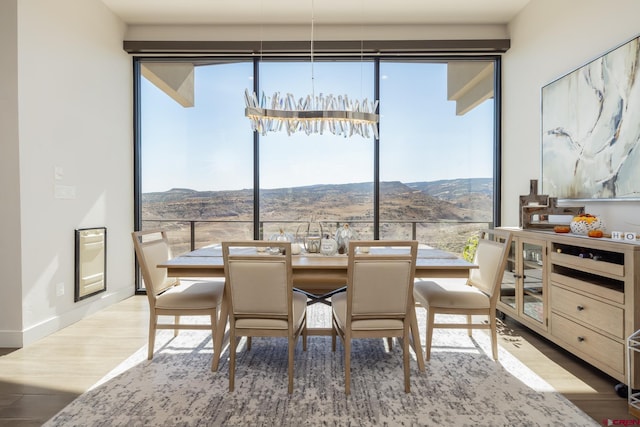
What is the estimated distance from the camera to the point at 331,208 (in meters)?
5.02

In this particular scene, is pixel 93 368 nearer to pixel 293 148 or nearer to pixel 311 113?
pixel 311 113

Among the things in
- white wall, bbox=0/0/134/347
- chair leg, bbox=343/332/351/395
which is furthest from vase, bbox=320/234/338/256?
white wall, bbox=0/0/134/347

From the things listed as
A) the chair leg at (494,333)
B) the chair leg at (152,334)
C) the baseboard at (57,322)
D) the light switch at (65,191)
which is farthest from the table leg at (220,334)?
the light switch at (65,191)

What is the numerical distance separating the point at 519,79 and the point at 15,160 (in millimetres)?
5031

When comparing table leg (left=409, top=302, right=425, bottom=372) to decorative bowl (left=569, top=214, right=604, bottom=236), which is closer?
table leg (left=409, top=302, right=425, bottom=372)

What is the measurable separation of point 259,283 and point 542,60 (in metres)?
3.65

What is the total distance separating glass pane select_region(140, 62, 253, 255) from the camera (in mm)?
4812

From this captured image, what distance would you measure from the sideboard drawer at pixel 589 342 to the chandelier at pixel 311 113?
82.3 inches

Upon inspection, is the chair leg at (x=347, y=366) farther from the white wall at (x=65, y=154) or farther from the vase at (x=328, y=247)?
the white wall at (x=65, y=154)

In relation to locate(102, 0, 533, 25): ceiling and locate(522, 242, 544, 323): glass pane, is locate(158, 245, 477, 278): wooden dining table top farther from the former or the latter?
locate(102, 0, 533, 25): ceiling

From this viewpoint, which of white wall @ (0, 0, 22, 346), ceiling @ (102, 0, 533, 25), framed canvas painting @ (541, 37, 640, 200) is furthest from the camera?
ceiling @ (102, 0, 533, 25)

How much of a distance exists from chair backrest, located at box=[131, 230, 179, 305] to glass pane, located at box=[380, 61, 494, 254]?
2.69 m

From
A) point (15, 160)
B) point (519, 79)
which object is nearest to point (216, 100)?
point (15, 160)

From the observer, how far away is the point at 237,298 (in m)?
2.27
